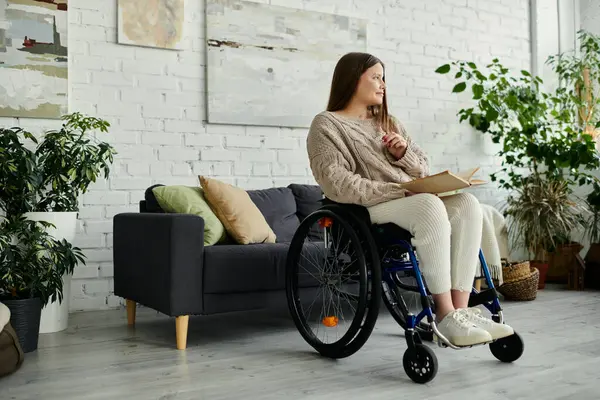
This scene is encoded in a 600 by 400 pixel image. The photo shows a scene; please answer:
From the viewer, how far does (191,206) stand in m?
2.98

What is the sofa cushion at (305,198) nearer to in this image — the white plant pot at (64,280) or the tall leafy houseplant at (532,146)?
the white plant pot at (64,280)

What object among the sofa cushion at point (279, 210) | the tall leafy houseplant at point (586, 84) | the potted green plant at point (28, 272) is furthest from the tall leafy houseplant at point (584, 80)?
the potted green plant at point (28, 272)

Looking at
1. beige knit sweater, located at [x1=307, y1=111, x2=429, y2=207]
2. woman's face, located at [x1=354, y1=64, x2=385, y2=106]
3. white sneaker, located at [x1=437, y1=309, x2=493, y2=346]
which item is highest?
woman's face, located at [x1=354, y1=64, x2=385, y2=106]

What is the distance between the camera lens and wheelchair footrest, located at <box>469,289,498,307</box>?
6.85 ft

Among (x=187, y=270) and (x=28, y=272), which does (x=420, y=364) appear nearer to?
(x=187, y=270)

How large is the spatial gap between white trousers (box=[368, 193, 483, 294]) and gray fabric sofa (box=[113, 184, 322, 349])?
687 mm

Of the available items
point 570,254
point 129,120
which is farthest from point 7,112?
point 570,254

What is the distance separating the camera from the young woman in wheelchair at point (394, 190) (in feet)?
6.57

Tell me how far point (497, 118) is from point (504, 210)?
0.67 m

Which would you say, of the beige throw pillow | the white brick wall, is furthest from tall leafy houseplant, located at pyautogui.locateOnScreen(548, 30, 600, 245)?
the beige throw pillow

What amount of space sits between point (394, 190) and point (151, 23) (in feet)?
6.43

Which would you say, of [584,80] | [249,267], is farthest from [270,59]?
[584,80]

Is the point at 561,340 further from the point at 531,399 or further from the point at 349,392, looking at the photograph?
the point at 349,392

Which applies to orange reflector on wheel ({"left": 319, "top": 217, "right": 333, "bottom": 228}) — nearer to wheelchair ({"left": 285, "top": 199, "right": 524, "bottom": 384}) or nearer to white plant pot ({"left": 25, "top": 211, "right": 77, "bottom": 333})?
wheelchair ({"left": 285, "top": 199, "right": 524, "bottom": 384})
